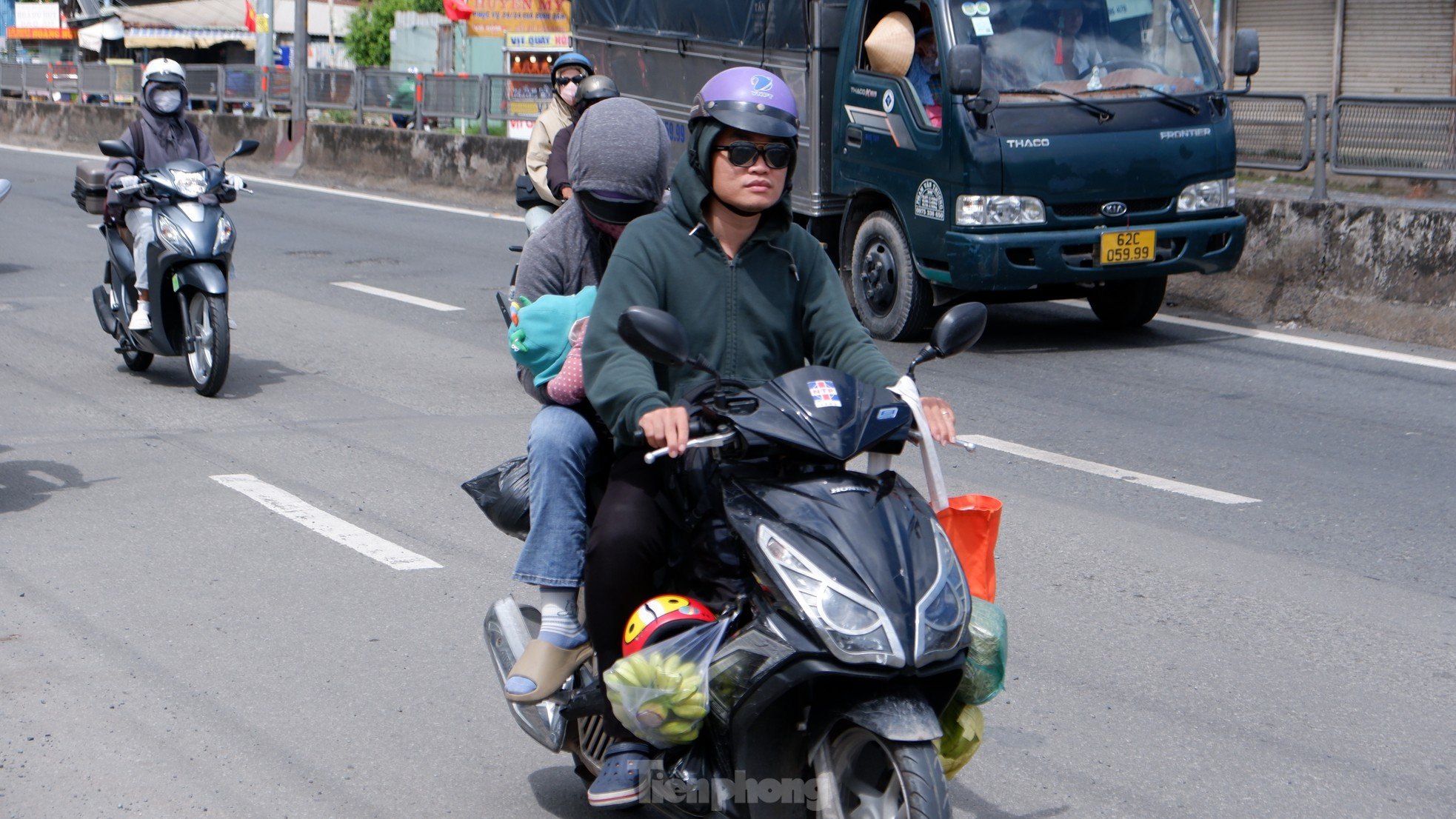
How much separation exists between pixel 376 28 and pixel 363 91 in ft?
103

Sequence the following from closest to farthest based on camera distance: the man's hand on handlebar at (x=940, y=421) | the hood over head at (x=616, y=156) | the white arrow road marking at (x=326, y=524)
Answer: the man's hand on handlebar at (x=940, y=421), the hood over head at (x=616, y=156), the white arrow road marking at (x=326, y=524)

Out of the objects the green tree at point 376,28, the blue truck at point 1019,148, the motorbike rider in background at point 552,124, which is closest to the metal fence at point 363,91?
the blue truck at point 1019,148

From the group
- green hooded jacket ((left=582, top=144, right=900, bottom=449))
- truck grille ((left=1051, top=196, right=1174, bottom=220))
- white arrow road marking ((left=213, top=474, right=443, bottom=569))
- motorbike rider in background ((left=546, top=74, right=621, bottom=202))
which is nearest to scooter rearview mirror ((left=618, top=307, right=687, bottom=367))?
green hooded jacket ((left=582, top=144, right=900, bottom=449))

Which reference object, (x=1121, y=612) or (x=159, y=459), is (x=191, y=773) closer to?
(x=1121, y=612)

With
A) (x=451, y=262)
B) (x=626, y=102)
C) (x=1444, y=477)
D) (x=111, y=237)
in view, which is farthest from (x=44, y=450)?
(x=451, y=262)

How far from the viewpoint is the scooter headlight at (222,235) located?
9180 millimetres

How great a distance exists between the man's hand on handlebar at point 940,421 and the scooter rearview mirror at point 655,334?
1.65ft

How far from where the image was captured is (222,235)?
9234mm

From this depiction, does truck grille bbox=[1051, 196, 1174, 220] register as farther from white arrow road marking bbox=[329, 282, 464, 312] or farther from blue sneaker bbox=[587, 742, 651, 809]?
blue sneaker bbox=[587, 742, 651, 809]

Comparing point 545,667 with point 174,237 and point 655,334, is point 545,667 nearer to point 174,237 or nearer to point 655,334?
point 655,334

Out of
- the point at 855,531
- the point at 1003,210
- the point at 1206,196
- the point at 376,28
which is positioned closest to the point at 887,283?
the point at 1003,210

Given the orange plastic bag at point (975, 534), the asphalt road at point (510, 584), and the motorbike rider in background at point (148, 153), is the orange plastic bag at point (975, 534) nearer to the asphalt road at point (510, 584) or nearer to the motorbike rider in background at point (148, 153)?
the asphalt road at point (510, 584)

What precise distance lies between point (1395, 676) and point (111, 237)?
759 cm

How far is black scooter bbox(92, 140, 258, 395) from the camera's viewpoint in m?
9.03
